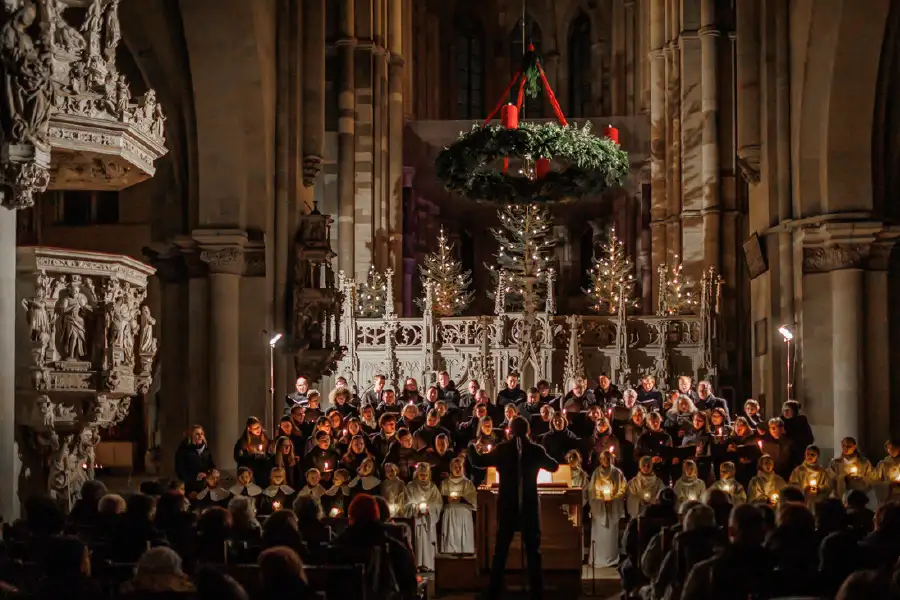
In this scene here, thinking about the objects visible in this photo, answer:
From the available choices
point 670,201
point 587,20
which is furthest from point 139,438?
point 587,20

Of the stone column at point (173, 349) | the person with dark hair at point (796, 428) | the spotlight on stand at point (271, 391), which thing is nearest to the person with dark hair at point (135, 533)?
the person with dark hair at point (796, 428)

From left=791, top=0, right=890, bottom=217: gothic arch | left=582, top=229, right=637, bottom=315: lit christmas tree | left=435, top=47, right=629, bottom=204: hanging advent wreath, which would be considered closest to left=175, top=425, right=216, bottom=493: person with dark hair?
left=435, top=47, right=629, bottom=204: hanging advent wreath

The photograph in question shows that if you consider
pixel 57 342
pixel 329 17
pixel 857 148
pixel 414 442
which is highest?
pixel 329 17

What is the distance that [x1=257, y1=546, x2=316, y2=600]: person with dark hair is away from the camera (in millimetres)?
6090

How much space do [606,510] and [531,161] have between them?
8.08 m

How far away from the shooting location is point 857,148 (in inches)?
726

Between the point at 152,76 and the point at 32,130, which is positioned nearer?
the point at 32,130

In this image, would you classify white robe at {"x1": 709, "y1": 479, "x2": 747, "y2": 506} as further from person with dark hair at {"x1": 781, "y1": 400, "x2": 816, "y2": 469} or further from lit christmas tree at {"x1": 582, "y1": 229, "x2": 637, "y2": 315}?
lit christmas tree at {"x1": 582, "y1": 229, "x2": 637, "y2": 315}

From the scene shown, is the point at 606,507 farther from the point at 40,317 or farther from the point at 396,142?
the point at 396,142

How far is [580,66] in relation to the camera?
40062mm

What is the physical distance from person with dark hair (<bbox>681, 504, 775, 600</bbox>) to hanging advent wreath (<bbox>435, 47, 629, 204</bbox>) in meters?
13.8

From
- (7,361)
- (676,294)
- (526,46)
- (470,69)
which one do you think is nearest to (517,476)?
(7,361)

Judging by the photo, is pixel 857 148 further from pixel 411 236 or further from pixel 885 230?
pixel 411 236

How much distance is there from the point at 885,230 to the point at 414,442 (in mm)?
7289
